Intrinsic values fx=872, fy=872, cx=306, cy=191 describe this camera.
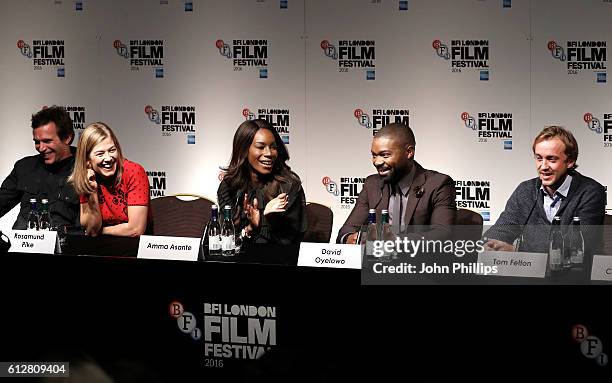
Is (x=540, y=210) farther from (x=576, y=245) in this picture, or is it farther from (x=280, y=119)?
(x=280, y=119)

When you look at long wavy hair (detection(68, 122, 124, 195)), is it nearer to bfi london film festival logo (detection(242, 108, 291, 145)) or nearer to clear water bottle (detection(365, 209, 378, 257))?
clear water bottle (detection(365, 209, 378, 257))

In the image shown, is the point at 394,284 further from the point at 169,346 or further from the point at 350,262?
the point at 169,346

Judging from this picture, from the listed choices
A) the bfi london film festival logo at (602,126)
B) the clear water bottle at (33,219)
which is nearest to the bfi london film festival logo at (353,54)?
the bfi london film festival logo at (602,126)

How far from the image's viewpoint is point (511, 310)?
2674 millimetres

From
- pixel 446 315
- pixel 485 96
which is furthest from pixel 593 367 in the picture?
pixel 485 96

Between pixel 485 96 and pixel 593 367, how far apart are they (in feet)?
10.6

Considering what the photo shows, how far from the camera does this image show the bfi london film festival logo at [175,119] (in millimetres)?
5996

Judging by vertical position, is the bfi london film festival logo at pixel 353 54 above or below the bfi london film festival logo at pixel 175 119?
above

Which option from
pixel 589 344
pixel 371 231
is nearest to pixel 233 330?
pixel 371 231

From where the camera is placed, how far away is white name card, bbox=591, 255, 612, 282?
2678mm

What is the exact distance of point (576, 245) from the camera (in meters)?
3.17

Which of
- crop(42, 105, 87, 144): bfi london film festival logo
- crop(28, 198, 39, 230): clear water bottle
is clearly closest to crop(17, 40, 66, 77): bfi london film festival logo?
crop(42, 105, 87, 144): bfi london film festival logo

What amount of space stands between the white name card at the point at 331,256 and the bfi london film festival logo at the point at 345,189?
290 centimetres

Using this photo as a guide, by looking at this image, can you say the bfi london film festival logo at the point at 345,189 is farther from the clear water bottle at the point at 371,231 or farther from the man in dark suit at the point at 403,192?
the clear water bottle at the point at 371,231
